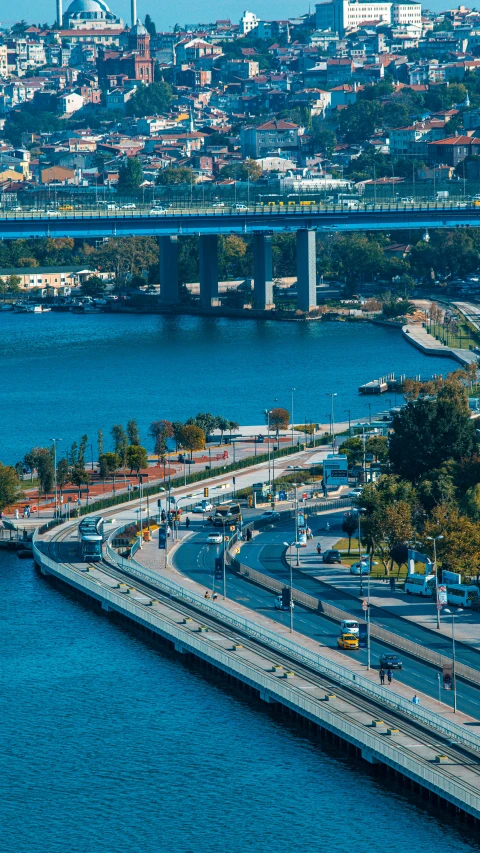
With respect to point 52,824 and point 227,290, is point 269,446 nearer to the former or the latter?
point 52,824

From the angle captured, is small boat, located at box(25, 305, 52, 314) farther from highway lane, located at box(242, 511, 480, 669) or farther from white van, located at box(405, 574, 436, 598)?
white van, located at box(405, 574, 436, 598)

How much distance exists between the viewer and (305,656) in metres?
33.1

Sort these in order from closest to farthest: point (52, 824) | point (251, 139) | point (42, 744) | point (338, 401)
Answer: point (52, 824) → point (42, 744) → point (338, 401) → point (251, 139)

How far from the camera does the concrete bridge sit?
270 feet

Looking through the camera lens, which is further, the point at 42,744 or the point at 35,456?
the point at 35,456

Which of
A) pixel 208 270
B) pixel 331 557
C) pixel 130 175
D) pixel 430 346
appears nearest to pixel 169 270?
pixel 208 270

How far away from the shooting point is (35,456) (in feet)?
163

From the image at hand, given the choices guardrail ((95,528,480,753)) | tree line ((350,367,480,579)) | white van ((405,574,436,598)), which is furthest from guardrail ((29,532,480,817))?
tree line ((350,367,480,579))

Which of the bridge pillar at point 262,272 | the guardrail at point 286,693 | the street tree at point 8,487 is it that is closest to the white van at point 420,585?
the guardrail at point 286,693

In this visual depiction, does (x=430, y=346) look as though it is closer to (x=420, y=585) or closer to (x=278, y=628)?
(x=420, y=585)

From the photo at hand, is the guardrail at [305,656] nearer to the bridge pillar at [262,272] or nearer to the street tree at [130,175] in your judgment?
the bridge pillar at [262,272]

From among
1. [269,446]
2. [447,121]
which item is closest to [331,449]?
[269,446]

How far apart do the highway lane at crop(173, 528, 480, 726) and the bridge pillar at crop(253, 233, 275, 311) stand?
43.8 metres

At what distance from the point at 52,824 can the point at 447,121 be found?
103 m
